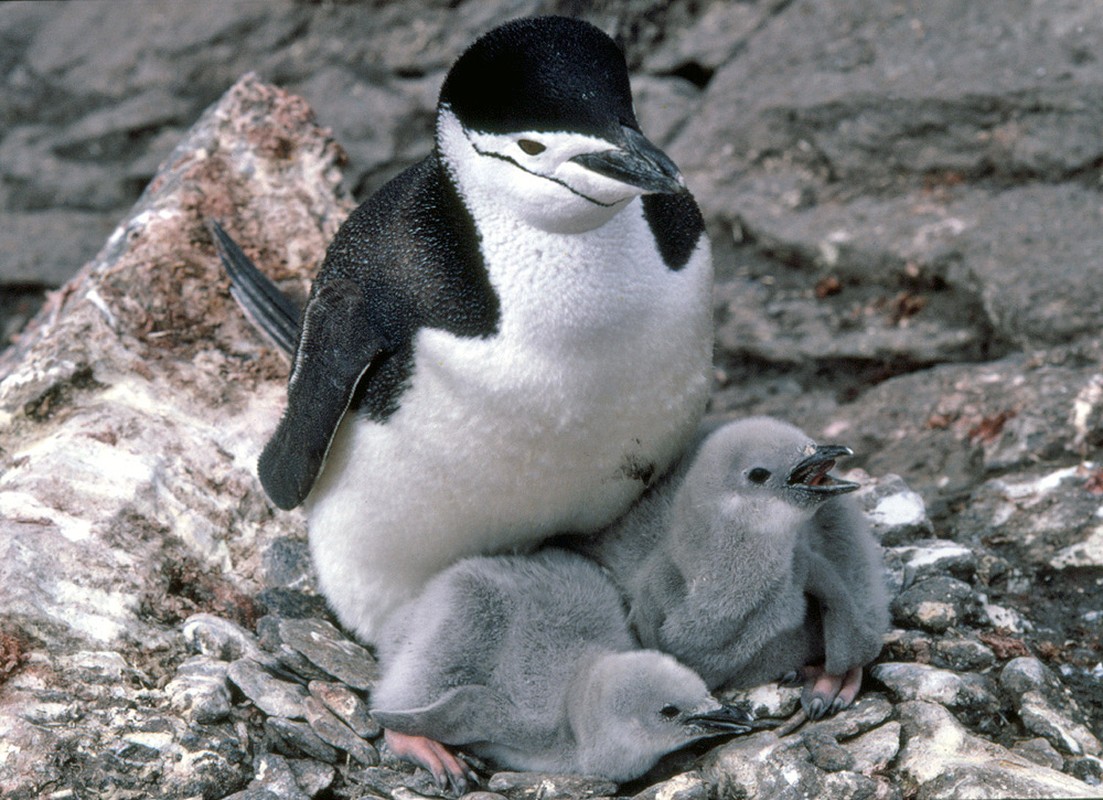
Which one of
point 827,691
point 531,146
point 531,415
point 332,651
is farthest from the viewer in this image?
point 332,651

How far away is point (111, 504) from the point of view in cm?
332

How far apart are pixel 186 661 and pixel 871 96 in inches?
138

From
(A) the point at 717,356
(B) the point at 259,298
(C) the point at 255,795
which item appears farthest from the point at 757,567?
(A) the point at 717,356

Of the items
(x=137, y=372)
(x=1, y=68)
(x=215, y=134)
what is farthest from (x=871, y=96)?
(x=1, y=68)

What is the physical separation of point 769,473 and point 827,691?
0.45 meters

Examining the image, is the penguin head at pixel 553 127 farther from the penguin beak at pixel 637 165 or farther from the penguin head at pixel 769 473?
the penguin head at pixel 769 473

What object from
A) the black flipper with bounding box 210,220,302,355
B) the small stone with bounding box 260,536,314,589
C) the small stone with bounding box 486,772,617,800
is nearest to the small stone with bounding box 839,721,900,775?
the small stone with bounding box 486,772,617,800

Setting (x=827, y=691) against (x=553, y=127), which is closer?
(x=553, y=127)

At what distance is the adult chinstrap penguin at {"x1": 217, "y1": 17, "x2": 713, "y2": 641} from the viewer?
103 inches

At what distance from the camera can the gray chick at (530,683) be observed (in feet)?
8.98

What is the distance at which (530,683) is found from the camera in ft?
9.38

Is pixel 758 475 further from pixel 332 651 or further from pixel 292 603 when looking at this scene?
pixel 292 603

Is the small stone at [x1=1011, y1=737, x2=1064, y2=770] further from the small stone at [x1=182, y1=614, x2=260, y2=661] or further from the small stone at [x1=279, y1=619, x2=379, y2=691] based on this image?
the small stone at [x1=182, y1=614, x2=260, y2=661]

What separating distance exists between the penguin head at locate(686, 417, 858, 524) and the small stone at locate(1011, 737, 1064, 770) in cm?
59
